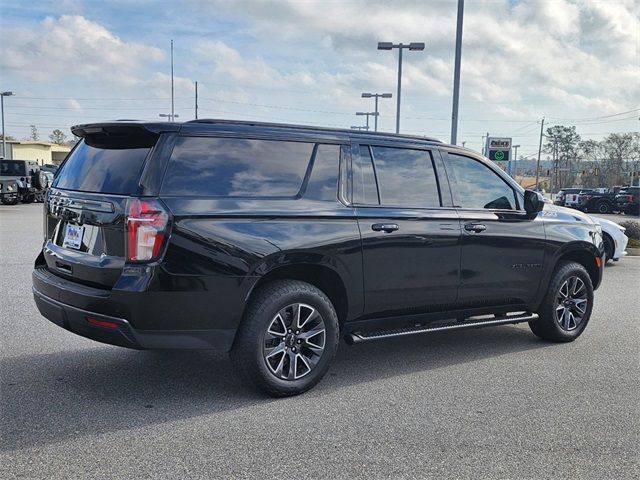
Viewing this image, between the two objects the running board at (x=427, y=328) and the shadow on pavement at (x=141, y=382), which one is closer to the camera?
the shadow on pavement at (x=141, y=382)

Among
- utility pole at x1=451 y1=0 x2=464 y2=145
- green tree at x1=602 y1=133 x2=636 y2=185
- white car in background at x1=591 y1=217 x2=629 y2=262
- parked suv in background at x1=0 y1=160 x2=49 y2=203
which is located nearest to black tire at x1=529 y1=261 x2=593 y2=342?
white car in background at x1=591 y1=217 x2=629 y2=262

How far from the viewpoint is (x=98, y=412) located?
13.4 ft

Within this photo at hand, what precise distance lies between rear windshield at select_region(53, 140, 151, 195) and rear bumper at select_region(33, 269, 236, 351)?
688 mm

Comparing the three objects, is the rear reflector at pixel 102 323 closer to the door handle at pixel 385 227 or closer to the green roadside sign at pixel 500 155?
the door handle at pixel 385 227

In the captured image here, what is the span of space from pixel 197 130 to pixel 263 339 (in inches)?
58.2

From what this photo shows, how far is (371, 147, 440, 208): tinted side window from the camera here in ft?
16.5

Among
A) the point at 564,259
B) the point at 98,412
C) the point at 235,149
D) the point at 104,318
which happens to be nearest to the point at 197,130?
the point at 235,149

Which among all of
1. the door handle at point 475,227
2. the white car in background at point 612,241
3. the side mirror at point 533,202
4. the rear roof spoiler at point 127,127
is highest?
the rear roof spoiler at point 127,127

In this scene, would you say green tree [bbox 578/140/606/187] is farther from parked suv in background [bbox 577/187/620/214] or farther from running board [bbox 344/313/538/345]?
running board [bbox 344/313/538/345]

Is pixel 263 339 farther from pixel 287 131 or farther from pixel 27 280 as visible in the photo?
pixel 27 280

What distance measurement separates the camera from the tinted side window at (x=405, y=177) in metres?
5.03

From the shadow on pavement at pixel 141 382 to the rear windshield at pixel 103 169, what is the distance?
142cm

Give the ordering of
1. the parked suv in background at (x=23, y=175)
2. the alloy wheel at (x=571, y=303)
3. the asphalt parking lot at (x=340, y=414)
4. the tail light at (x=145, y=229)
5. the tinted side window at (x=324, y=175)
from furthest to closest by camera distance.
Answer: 1. the parked suv in background at (x=23, y=175)
2. the alloy wheel at (x=571, y=303)
3. the tinted side window at (x=324, y=175)
4. the tail light at (x=145, y=229)
5. the asphalt parking lot at (x=340, y=414)

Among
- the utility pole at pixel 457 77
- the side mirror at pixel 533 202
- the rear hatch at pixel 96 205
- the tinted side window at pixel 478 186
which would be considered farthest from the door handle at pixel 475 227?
the utility pole at pixel 457 77
